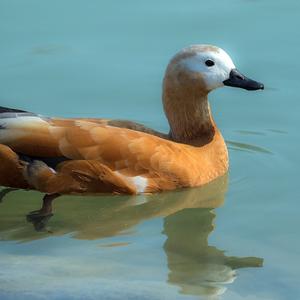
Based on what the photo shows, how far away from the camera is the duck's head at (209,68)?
25.3ft

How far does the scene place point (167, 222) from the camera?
712 cm

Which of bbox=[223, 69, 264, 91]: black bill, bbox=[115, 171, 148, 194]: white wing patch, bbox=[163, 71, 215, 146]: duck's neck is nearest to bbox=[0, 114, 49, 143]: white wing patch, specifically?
bbox=[115, 171, 148, 194]: white wing patch

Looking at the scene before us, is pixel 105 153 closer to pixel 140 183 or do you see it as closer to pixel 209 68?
pixel 140 183

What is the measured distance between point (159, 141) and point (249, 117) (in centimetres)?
127

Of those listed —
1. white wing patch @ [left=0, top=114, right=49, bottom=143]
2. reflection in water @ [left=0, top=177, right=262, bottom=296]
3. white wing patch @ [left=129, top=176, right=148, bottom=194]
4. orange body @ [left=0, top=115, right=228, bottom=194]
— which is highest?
white wing patch @ [left=0, top=114, right=49, bottom=143]

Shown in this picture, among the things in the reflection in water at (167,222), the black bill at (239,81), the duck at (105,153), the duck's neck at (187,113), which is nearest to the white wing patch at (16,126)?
the duck at (105,153)

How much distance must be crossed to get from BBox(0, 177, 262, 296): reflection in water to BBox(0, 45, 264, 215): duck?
0.08m

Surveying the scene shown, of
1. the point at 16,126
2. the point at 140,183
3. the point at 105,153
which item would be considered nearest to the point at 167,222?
the point at 140,183

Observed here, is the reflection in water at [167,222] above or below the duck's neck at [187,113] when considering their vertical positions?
below

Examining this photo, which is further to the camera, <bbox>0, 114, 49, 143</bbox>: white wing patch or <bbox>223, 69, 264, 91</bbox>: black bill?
<bbox>223, 69, 264, 91</bbox>: black bill

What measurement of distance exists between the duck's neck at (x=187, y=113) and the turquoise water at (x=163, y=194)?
38 cm

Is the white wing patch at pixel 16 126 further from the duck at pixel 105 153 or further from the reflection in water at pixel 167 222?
the reflection in water at pixel 167 222

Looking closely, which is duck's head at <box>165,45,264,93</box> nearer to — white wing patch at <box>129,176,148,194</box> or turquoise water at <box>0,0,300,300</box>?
turquoise water at <box>0,0,300,300</box>

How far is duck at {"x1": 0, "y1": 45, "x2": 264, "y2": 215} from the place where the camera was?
7.23 metres
